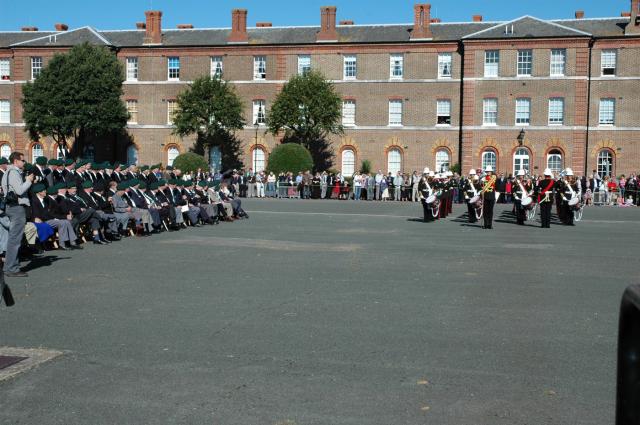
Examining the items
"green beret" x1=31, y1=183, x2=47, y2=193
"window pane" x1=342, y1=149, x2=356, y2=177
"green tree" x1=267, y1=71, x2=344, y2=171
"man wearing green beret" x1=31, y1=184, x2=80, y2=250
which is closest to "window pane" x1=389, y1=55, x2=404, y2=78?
"green tree" x1=267, y1=71, x2=344, y2=171

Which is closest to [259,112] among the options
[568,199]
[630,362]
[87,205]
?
[568,199]

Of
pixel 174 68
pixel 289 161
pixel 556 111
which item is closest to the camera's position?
pixel 289 161

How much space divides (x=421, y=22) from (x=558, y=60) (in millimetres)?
10260

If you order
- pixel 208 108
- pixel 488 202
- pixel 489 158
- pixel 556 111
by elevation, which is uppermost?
pixel 556 111

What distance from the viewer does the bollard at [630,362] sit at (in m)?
2.10

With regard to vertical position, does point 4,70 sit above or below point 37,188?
above

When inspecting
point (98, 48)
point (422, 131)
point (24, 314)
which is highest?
point (98, 48)

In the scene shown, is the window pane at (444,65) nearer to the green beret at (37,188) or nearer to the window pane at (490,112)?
the window pane at (490,112)

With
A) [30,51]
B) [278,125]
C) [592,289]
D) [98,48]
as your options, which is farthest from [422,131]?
[592,289]

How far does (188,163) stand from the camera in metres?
50.5

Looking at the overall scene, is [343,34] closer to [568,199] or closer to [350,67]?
[350,67]

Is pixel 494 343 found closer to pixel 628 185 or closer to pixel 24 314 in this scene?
pixel 24 314

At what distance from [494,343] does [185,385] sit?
3.48m

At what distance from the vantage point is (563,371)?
7031mm
